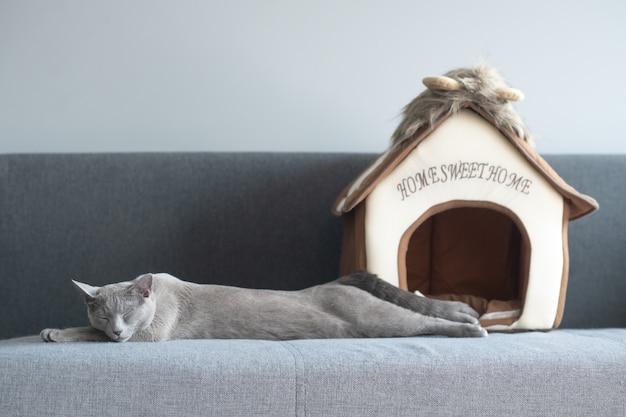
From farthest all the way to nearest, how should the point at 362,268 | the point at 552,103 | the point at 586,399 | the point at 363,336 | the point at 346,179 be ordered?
the point at 552,103
the point at 346,179
the point at 362,268
the point at 363,336
the point at 586,399

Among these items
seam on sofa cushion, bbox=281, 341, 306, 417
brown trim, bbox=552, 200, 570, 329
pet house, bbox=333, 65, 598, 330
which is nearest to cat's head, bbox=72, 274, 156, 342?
seam on sofa cushion, bbox=281, 341, 306, 417

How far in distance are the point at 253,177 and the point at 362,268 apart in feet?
1.77

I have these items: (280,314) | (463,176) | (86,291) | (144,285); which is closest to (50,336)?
(86,291)

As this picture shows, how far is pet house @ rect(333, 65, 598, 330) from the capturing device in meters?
2.18

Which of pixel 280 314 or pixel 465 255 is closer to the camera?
pixel 280 314

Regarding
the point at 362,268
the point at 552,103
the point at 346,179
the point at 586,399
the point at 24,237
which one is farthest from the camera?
the point at 552,103

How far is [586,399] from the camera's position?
1644 mm

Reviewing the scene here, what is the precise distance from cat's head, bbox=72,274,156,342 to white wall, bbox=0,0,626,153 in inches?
36.3

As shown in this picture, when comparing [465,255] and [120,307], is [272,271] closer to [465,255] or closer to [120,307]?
[465,255]

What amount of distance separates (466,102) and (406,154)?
0.23 meters

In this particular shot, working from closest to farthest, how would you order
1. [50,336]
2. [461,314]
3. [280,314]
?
[50,336] → [280,314] → [461,314]

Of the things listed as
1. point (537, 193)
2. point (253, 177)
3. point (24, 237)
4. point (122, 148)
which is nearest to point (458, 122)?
point (537, 193)

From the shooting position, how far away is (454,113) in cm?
223

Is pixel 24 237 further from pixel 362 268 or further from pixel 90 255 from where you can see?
pixel 362 268
